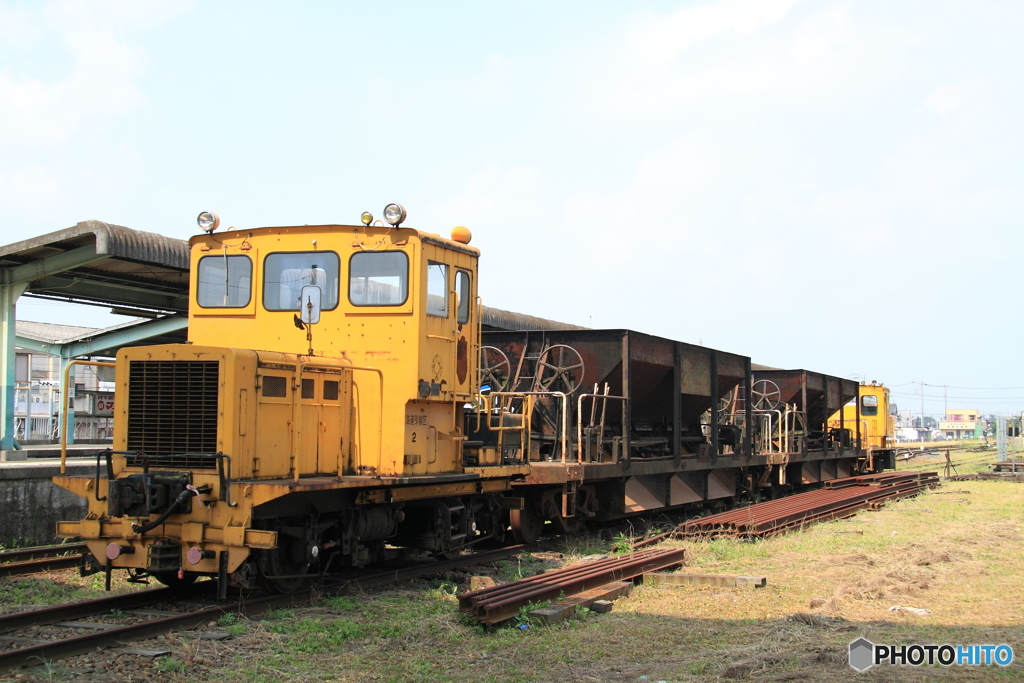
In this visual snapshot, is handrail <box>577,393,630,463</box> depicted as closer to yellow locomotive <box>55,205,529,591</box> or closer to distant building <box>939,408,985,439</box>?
yellow locomotive <box>55,205,529,591</box>

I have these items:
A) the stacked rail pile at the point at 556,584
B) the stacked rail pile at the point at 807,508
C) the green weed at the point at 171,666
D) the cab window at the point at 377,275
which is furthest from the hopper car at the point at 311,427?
the stacked rail pile at the point at 807,508

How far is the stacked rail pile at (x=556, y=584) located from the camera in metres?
7.12

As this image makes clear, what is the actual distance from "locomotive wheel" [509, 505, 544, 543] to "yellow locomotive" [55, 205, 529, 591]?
4.43ft

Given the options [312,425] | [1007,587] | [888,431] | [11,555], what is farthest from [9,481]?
[888,431]

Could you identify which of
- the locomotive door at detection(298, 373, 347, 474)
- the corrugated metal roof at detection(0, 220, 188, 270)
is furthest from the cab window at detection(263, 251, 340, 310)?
the corrugated metal roof at detection(0, 220, 188, 270)

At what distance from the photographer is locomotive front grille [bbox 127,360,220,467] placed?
24.1 feet

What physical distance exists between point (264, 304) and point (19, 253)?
794 cm

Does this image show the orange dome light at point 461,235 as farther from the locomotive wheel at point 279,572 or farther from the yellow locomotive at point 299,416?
the locomotive wheel at point 279,572

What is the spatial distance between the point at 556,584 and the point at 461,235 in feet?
12.2

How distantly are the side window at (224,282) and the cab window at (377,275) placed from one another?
3.46 ft

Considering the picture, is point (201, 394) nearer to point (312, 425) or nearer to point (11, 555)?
point (312, 425)

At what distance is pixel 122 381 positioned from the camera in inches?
304

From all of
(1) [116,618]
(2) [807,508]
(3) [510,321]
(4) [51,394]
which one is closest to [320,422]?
(1) [116,618]

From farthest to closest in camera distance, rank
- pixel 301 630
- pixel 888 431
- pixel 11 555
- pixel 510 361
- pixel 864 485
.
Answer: pixel 888 431
pixel 864 485
pixel 510 361
pixel 11 555
pixel 301 630
